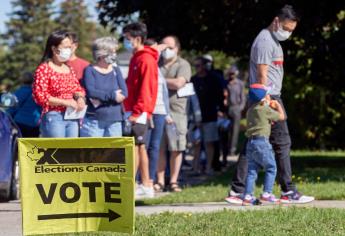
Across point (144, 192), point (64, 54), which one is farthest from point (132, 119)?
point (64, 54)

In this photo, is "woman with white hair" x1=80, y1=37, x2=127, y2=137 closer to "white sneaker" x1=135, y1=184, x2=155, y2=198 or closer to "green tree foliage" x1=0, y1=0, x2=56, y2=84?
"white sneaker" x1=135, y1=184, x2=155, y2=198

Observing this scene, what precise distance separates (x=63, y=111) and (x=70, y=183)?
290cm

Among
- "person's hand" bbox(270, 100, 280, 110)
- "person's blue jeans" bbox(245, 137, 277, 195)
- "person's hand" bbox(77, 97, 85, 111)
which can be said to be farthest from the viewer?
"person's hand" bbox(77, 97, 85, 111)

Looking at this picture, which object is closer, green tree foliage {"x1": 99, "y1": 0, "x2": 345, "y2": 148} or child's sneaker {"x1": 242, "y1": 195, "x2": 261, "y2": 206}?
child's sneaker {"x1": 242, "y1": 195, "x2": 261, "y2": 206}

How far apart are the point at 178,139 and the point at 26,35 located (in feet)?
252

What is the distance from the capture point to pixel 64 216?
275 inches

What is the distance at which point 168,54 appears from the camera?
41.2 ft

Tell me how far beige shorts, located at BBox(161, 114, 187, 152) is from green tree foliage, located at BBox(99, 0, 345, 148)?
3.05 m

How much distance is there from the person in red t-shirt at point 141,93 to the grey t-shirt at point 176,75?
154cm

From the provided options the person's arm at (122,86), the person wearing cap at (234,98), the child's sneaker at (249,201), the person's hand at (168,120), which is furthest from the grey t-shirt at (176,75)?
the person wearing cap at (234,98)

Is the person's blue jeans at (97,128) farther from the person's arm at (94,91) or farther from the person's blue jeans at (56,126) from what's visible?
the person's blue jeans at (56,126)

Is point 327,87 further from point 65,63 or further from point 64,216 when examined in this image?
point 64,216

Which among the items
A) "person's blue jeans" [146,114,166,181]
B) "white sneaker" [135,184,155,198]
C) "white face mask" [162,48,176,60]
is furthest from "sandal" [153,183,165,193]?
"white face mask" [162,48,176,60]

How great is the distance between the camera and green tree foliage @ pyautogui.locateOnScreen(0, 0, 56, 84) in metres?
83.1
